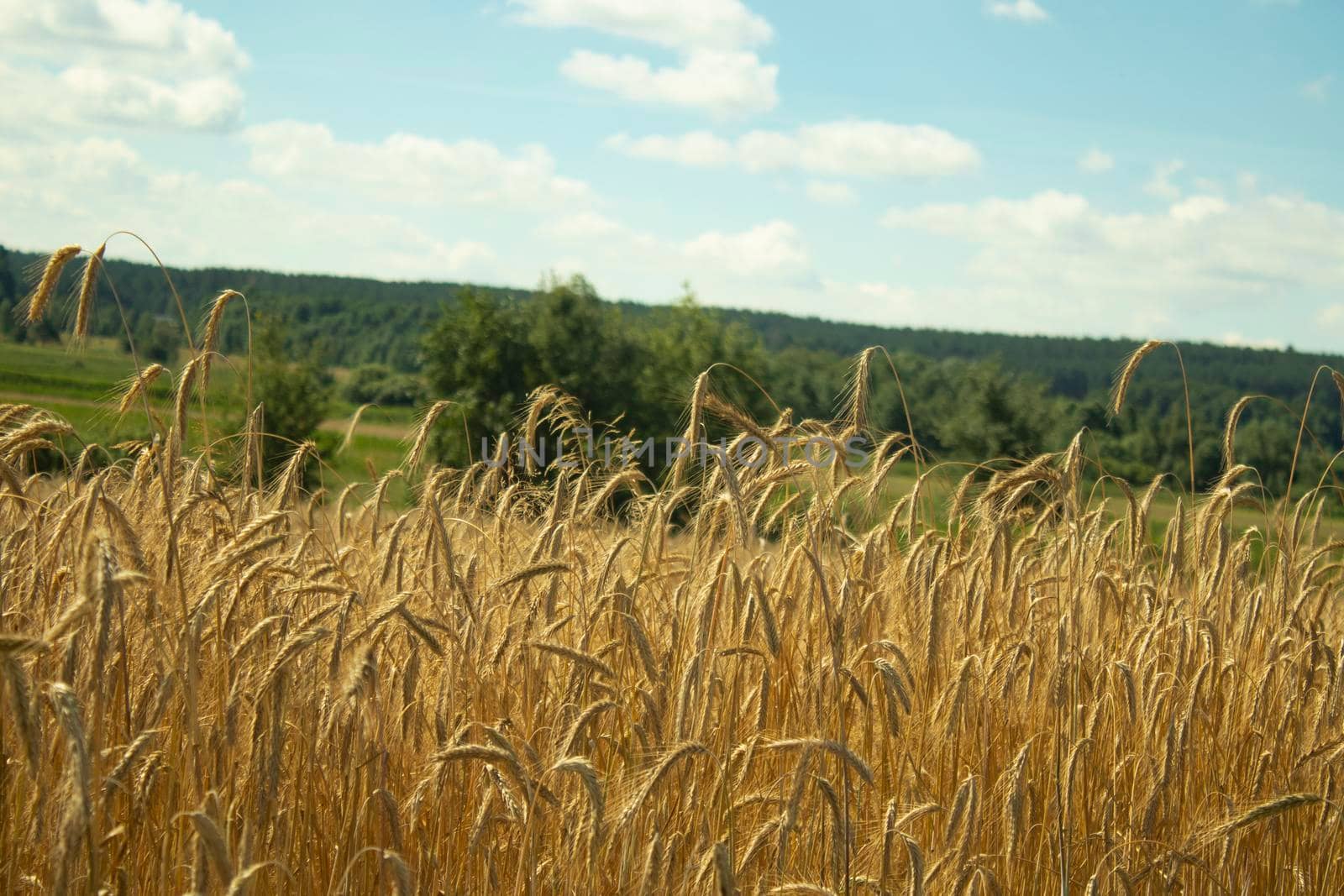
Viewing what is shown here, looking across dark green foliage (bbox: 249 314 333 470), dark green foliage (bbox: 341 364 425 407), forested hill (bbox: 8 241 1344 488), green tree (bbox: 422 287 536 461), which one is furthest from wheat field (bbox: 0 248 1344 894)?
green tree (bbox: 422 287 536 461)

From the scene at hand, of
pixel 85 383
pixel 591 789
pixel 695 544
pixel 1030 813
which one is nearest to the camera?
pixel 591 789

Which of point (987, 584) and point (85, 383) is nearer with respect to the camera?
point (987, 584)

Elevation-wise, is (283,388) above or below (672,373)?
below

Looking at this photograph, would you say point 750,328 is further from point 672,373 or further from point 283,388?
point 283,388

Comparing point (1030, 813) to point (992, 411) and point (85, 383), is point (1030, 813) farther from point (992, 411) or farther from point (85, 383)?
point (85, 383)

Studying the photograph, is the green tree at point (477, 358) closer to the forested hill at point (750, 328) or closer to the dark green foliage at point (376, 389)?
the dark green foliage at point (376, 389)

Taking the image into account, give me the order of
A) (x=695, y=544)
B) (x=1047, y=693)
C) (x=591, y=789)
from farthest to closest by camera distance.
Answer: (x=1047, y=693) < (x=695, y=544) < (x=591, y=789)

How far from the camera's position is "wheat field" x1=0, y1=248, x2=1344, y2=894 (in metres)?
2.05

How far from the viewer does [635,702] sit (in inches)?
115

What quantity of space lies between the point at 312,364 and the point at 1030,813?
1442 inches

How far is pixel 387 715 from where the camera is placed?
2.55 metres

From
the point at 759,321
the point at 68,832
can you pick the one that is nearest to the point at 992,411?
the point at 68,832

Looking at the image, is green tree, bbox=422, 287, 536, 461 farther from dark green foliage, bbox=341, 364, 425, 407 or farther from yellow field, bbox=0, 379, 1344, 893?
yellow field, bbox=0, 379, 1344, 893

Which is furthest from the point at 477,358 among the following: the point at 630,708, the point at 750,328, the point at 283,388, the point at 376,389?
the point at 750,328
